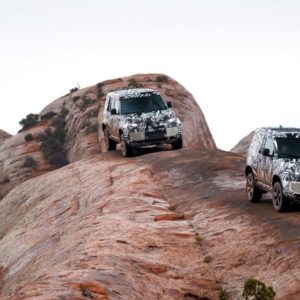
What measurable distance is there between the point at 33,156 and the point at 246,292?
1607 inches

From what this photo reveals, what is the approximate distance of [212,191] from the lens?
803 inches

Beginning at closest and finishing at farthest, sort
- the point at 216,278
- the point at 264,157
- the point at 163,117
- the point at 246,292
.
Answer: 1. the point at 246,292
2. the point at 216,278
3. the point at 264,157
4. the point at 163,117

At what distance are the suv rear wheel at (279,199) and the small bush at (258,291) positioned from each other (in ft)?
15.9

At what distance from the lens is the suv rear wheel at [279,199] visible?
53.5 feet

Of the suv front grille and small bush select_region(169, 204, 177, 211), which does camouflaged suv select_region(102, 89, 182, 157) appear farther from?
small bush select_region(169, 204, 177, 211)

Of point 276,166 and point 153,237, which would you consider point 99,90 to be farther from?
point 153,237

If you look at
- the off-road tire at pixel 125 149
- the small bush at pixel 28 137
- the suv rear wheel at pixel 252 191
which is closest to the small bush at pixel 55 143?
the small bush at pixel 28 137

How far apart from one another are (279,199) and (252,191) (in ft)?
6.86

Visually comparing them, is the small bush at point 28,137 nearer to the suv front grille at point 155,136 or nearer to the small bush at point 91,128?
the small bush at point 91,128

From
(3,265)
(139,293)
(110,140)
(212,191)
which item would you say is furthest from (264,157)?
(110,140)

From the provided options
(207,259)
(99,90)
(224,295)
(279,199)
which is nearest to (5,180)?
(99,90)

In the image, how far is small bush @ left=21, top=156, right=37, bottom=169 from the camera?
49781mm

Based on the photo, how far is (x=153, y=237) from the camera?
15656 mm

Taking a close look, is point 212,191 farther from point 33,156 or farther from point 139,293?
point 33,156
